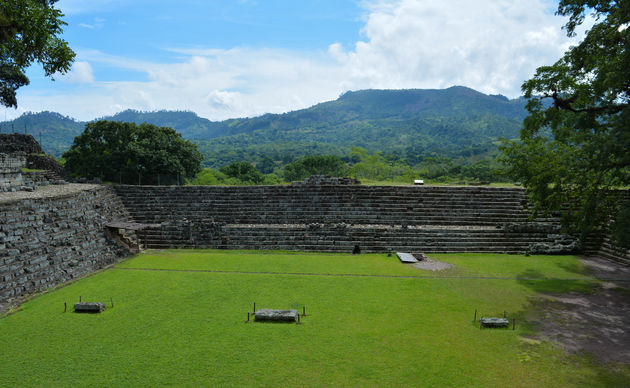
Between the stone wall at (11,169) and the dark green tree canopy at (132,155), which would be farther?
the dark green tree canopy at (132,155)

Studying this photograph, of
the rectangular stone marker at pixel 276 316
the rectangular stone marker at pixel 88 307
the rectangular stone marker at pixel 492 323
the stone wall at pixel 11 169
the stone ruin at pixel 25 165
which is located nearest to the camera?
the rectangular stone marker at pixel 492 323

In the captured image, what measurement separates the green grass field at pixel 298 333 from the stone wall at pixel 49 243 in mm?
776

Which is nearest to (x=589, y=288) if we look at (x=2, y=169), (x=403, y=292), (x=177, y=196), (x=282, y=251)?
(x=403, y=292)

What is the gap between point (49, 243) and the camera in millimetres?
13516

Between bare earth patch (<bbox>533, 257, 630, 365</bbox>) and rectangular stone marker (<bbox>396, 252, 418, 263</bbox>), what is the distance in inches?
205

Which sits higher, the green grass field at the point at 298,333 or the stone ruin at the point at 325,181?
the stone ruin at the point at 325,181

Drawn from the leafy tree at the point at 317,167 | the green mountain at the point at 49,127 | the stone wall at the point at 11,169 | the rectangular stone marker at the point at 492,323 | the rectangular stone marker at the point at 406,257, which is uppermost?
the green mountain at the point at 49,127

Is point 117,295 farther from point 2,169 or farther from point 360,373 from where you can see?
point 2,169

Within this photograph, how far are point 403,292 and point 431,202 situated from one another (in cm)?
940

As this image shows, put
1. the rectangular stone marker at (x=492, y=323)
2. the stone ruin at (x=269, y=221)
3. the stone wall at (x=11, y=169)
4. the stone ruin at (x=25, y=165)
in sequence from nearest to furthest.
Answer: the rectangular stone marker at (x=492, y=323), the stone ruin at (x=269, y=221), the stone wall at (x=11, y=169), the stone ruin at (x=25, y=165)

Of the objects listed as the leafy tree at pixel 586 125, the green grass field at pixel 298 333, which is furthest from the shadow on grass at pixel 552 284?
the leafy tree at pixel 586 125

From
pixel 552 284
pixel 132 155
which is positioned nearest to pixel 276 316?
pixel 552 284

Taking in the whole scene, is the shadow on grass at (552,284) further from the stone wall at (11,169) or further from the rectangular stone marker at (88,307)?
the stone wall at (11,169)

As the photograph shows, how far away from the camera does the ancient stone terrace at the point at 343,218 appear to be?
58.6 feet
